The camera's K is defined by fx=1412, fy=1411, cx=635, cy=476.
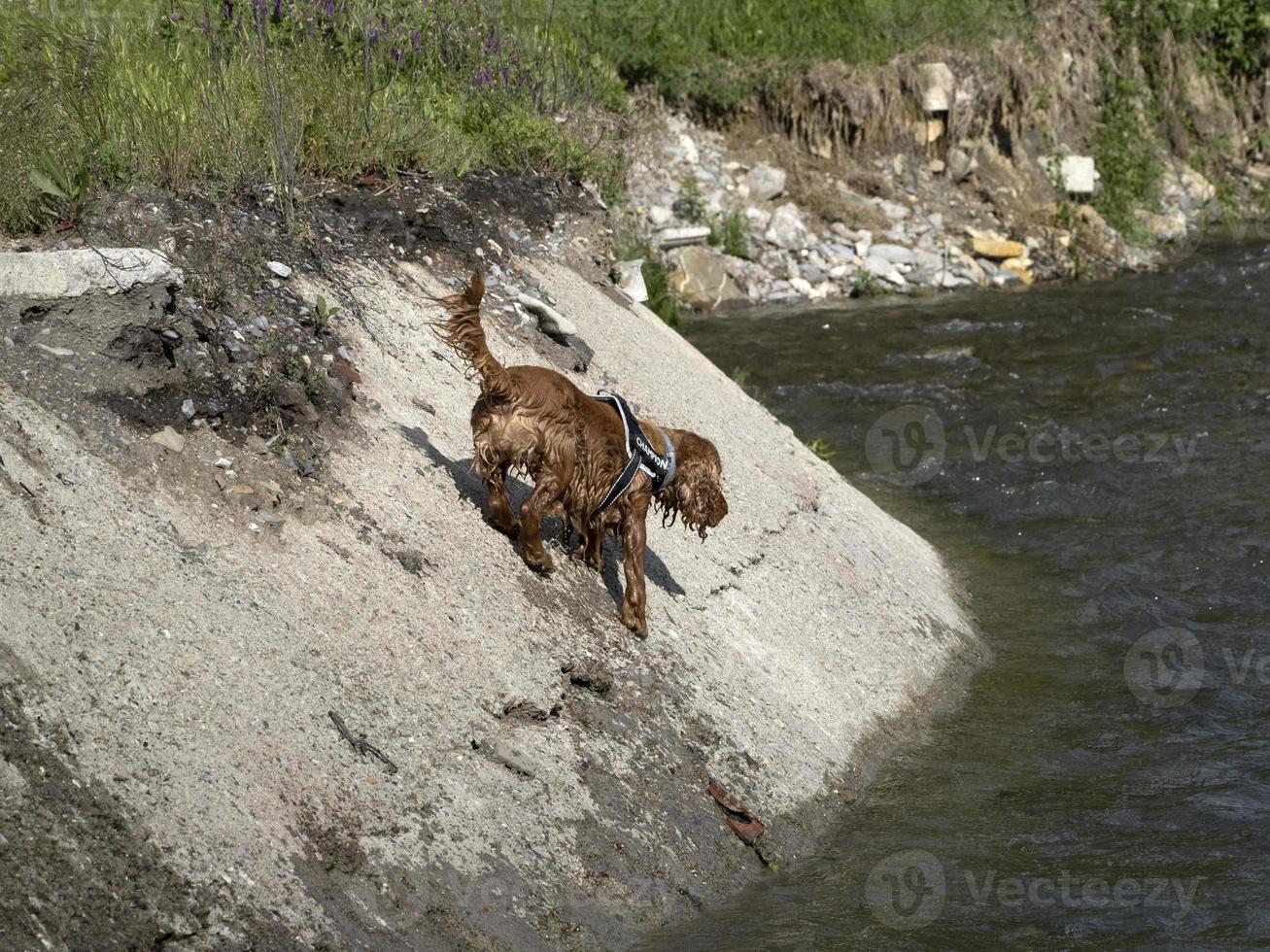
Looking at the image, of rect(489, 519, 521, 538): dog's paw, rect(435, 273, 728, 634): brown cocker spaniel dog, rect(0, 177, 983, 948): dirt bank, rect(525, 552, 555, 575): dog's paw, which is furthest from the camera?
Result: rect(489, 519, 521, 538): dog's paw

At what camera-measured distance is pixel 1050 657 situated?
880 cm

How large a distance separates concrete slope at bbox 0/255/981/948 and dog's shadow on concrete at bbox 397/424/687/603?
0.02m

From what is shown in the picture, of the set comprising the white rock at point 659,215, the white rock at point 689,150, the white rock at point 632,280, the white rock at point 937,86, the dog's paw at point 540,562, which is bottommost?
the white rock at point 659,215

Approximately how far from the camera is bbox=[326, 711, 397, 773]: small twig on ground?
5211 mm

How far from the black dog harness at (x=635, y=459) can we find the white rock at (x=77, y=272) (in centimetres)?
220

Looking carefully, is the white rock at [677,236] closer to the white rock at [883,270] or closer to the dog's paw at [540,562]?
the white rock at [883,270]

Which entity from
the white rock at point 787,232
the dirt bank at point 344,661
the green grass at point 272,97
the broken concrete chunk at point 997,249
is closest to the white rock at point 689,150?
the white rock at point 787,232

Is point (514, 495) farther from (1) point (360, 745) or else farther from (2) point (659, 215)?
(2) point (659, 215)

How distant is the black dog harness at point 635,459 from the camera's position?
6.67m

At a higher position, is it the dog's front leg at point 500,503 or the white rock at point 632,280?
the dog's front leg at point 500,503

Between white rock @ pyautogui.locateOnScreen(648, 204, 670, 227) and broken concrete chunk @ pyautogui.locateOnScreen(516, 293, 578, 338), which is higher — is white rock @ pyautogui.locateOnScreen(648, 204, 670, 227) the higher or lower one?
the lower one

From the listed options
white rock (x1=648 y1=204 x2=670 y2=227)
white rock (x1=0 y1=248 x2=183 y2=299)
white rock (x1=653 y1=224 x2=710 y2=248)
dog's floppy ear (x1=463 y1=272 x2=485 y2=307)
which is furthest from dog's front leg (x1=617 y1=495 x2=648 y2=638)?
white rock (x1=648 y1=204 x2=670 y2=227)

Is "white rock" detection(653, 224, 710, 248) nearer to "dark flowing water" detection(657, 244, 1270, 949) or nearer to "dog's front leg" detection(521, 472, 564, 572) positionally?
"dark flowing water" detection(657, 244, 1270, 949)

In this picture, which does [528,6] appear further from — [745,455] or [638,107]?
[745,455]
